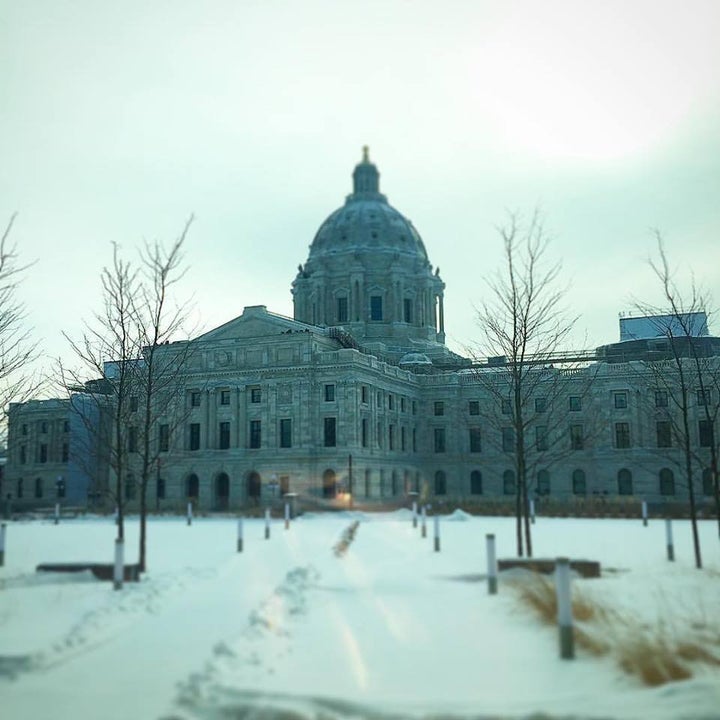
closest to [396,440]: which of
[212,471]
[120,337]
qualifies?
[212,471]

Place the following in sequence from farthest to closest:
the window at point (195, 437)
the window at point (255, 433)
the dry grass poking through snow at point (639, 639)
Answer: the window at point (195, 437) < the window at point (255, 433) < the dry grass poking through snow at point (639, 639)

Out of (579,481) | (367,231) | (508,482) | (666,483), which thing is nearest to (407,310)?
(367,231)

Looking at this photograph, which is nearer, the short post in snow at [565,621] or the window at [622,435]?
the short post in snow at [565,621]

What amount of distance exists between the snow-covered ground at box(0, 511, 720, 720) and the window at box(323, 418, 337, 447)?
45.3 m

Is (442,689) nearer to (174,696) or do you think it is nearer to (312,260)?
(174,696)

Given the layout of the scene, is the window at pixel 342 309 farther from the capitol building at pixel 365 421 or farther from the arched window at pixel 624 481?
the arched window at pixel 624 481

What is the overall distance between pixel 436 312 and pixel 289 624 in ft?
282

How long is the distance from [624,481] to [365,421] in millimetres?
25574

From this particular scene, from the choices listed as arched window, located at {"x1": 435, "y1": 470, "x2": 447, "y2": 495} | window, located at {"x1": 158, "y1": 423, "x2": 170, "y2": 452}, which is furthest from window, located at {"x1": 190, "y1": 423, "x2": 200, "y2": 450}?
arched window, located at {"x1": 435, "y1": 470, "x2": 447, "y2": 495}

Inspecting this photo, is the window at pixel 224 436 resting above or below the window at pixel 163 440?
above

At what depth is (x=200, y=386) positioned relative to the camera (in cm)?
6838

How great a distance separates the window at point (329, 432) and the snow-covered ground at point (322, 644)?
45.3 meters

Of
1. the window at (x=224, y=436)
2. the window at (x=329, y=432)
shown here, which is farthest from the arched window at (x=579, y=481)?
the window at (x=224, y=436)

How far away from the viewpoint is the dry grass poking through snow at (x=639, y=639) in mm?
8125
